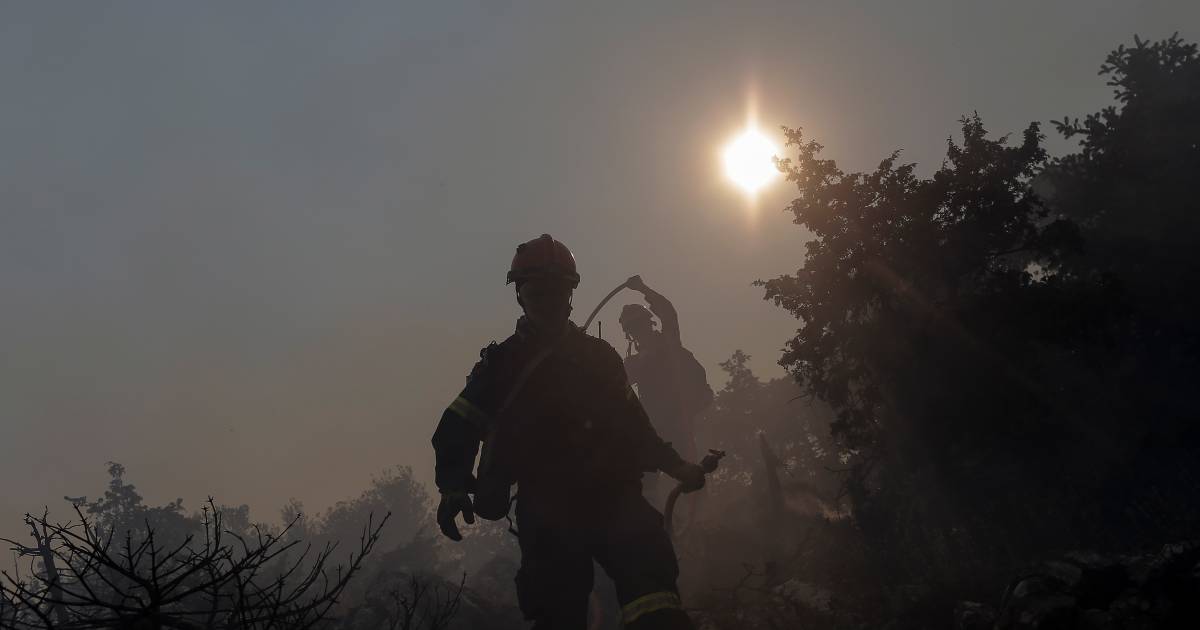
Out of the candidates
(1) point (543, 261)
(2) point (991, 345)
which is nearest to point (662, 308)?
(2) point (991, 345)

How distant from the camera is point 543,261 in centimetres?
531

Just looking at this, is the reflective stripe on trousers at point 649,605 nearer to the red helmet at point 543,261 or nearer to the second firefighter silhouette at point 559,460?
the second firefighter silhouette at point 559,460

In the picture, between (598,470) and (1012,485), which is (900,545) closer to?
(1012,485)

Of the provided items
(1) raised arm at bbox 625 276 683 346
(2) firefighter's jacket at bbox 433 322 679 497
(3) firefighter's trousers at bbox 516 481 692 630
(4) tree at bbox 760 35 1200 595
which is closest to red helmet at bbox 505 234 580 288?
(2) firefighter's jacket at bbox 433 322 679 497

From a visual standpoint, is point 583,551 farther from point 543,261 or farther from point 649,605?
point 543,261

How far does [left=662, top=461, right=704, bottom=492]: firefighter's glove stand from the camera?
15.9ft

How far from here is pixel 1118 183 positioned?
18.6 m

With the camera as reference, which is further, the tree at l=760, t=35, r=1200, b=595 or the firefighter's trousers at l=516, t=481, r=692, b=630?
the tree at l=760, t=35, r=1200, b=595

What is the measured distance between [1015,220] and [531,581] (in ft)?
53.7

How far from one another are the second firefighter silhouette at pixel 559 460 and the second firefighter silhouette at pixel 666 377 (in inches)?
699

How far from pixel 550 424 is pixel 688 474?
3.74 ft

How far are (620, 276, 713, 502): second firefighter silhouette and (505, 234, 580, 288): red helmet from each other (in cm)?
1758

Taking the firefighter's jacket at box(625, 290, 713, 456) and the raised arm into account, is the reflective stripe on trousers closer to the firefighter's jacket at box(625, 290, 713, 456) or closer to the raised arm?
the raised arm

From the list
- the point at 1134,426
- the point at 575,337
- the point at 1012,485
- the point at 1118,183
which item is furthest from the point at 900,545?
the point at 1118,183
